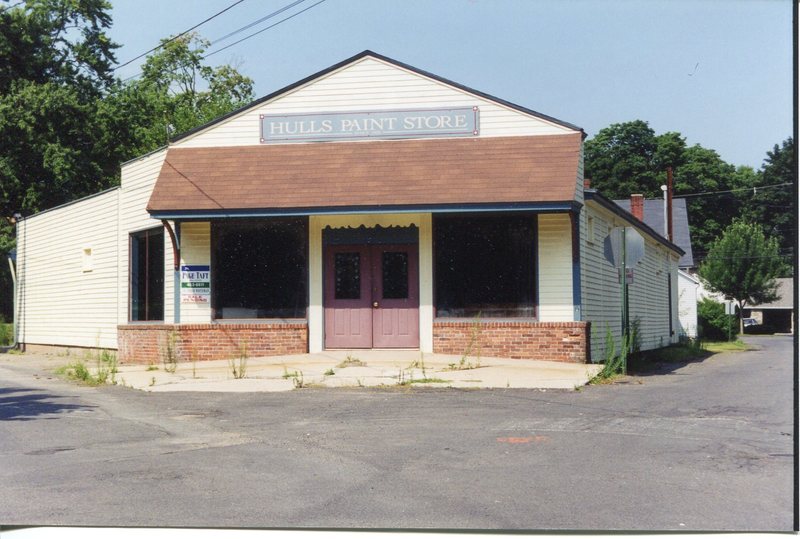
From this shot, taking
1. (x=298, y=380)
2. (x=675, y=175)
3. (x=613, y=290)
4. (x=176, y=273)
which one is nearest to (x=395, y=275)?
(x=176, y=273)

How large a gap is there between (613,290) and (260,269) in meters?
8.07

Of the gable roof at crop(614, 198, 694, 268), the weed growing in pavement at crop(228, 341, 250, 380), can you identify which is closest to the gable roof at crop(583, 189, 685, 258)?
the weed growing in pavement at crop(228, 341, 250, 380)

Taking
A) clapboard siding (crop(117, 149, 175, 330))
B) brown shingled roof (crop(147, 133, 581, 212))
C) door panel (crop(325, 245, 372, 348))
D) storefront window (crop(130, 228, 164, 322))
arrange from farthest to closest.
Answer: storefront window (crop(130, 228, 164, 322)) < clapboard siding (crop(117, 149, 175, 330)) < door panel (crop(325, 245, 372, 348)) < brown shingled roof (crop(147, 133, 581, 212))

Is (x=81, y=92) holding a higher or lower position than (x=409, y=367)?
higher

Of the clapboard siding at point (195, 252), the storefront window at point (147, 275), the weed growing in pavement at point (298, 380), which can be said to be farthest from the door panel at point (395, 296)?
the storefront window at point (147, 275)

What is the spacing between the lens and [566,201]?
1650cm

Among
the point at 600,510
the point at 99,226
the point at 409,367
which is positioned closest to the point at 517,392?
the point at 409,367

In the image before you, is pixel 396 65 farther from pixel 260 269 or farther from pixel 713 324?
pixel 713 324

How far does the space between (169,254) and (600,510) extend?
49.6ft

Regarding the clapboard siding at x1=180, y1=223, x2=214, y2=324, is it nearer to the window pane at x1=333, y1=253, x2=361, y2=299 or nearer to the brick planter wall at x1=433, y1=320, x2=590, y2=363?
the window pane at x1=333, y1=253, x2=361, y2=299

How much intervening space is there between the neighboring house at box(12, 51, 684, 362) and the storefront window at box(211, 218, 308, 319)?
0.03 m

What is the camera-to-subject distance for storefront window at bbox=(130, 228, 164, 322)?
20.0 meters

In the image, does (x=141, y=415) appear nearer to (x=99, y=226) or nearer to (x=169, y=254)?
(x=169, y=254)

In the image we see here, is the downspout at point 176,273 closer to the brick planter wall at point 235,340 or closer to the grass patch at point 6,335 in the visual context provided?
the brick planter wall at point 235,340
